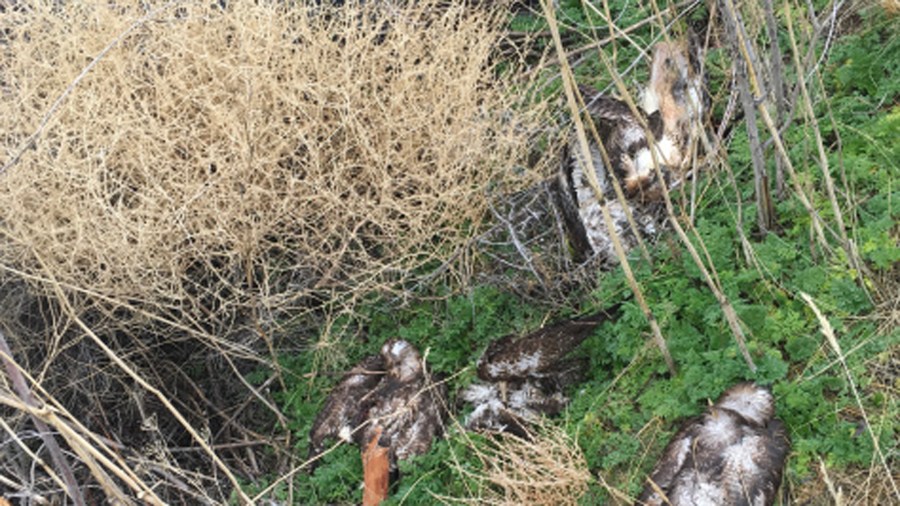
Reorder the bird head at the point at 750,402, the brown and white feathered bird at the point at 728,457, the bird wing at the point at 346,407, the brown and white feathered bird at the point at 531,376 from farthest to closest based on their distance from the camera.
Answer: the bird wing at the point at 346,407 < the brown and white feathered bird at the point at 531,376 < the bird head at the point at 750,402 < the brown and white feathered bird at the point at 728,457

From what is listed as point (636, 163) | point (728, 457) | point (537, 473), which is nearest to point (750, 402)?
point (728, 457)

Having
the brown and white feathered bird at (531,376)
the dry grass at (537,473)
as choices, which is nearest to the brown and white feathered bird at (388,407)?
the brown and white feathered bird at (531,376)

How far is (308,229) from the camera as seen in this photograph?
3381mm

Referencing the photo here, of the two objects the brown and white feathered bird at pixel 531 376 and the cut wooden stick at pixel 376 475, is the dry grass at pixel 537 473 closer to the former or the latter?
the brown and white feathered bird at pixel 531 376

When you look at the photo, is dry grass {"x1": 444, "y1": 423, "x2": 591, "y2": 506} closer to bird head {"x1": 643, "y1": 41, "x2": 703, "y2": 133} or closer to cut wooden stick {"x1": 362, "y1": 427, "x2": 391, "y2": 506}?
cut wooden stick {"x1": 362, "y1": 427, "x2": 391, "y2": 506}

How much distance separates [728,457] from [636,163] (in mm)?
1145

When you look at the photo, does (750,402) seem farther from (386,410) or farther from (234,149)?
(234,149)

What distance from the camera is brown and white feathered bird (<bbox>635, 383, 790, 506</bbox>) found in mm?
2457

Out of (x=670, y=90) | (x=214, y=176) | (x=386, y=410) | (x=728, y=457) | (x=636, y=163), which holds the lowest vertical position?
(x=728, y=457)

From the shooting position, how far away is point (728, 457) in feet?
8.26

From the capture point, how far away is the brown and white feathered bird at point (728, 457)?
2.46 m

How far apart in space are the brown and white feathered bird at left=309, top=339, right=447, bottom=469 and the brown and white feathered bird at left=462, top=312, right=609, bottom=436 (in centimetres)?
15

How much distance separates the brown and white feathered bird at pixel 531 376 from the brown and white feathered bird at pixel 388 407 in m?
0.15

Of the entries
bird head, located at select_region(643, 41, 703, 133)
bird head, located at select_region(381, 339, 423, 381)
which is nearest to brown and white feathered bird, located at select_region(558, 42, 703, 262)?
bird head, located at select_region(643, 41, 703, 133)
